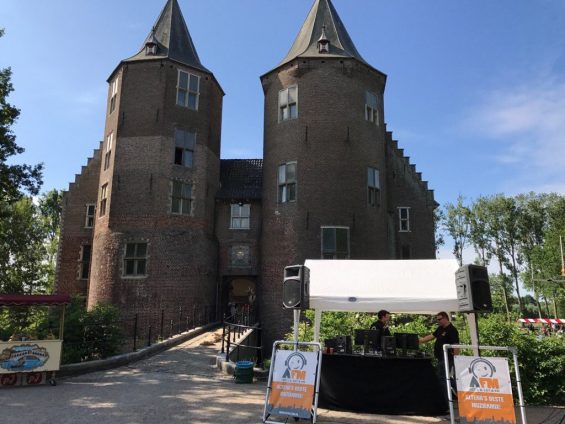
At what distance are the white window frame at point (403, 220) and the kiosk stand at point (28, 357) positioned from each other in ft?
61.7

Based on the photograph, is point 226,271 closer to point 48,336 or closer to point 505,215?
point 48,336

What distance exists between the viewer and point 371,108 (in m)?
22.7

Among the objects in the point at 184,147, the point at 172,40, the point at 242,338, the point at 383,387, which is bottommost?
the point at 383,387

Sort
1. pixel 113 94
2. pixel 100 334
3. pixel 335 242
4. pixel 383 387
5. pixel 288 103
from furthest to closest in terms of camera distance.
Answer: pixel 113 94 → pixel 288 103 → pixel 335 242 → pixel 100 334 → pixel 383 387

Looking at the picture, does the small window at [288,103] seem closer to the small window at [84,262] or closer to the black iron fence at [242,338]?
the black iron fence at [242,338]

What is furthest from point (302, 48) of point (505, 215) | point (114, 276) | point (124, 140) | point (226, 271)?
point (505, 215)

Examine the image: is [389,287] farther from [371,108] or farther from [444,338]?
[371,108]

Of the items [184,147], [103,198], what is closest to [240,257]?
[184,147]

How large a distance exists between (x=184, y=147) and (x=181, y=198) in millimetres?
2690

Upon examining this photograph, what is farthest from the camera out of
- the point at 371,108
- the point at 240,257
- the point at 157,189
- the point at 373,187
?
the point at 240,257

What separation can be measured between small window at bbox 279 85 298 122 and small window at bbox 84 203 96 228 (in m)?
12.0

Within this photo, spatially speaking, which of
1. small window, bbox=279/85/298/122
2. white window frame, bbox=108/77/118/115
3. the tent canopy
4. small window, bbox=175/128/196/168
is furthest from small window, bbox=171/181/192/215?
the tent canopy

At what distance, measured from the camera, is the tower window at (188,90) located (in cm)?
2300

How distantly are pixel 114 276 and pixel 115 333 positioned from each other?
727 cm
